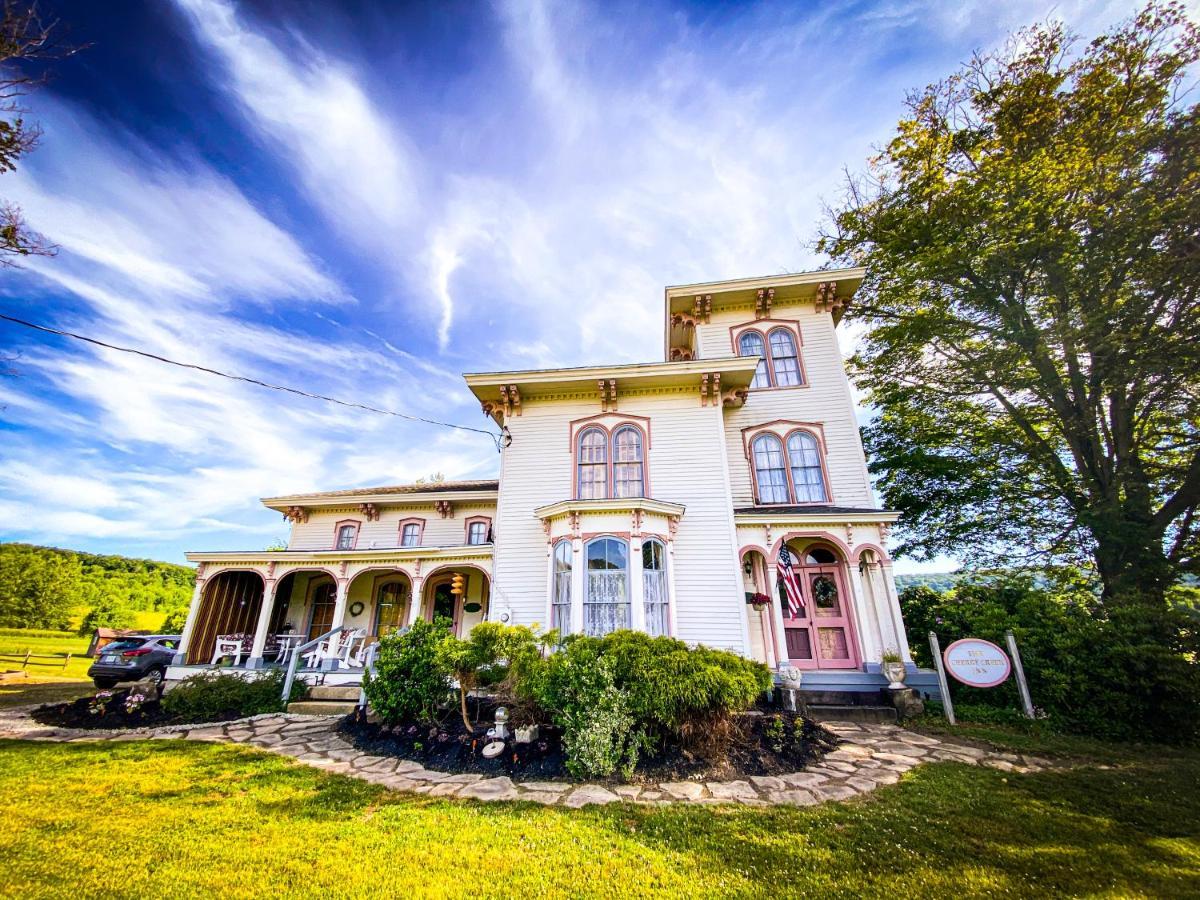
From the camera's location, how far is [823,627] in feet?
34.2

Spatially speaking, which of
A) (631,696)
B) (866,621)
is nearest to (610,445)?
(631,696)

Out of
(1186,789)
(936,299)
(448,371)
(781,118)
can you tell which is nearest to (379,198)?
(448,371)

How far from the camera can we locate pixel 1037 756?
20.9ft

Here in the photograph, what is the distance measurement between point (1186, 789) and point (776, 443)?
836cm

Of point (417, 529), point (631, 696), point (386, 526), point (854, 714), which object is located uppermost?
point (386, 526)

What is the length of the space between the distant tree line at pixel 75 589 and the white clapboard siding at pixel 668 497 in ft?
79.9

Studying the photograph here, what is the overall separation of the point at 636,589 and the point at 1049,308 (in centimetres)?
1280

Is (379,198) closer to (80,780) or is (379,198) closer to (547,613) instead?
(547,613)

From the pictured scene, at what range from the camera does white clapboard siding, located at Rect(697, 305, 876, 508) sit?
11507 millimetres

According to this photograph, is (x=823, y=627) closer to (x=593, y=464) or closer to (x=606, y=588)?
(x=606, y=588)

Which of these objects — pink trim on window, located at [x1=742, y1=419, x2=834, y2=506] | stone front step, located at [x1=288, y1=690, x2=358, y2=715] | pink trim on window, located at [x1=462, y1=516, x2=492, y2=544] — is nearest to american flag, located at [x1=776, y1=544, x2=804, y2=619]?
pink trim on window, located at [x1=742, y1=419, x2=834, y2=506]

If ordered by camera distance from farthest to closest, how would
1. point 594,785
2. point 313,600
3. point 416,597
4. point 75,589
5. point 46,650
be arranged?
1. point 75,589
2. point 46,650
3. point 313,600
4. point 416,597
5. point 594,785

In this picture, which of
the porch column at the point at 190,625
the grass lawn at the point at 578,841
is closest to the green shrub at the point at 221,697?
the grass lawn at the point at 578,841

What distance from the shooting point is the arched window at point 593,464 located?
11125 mm
